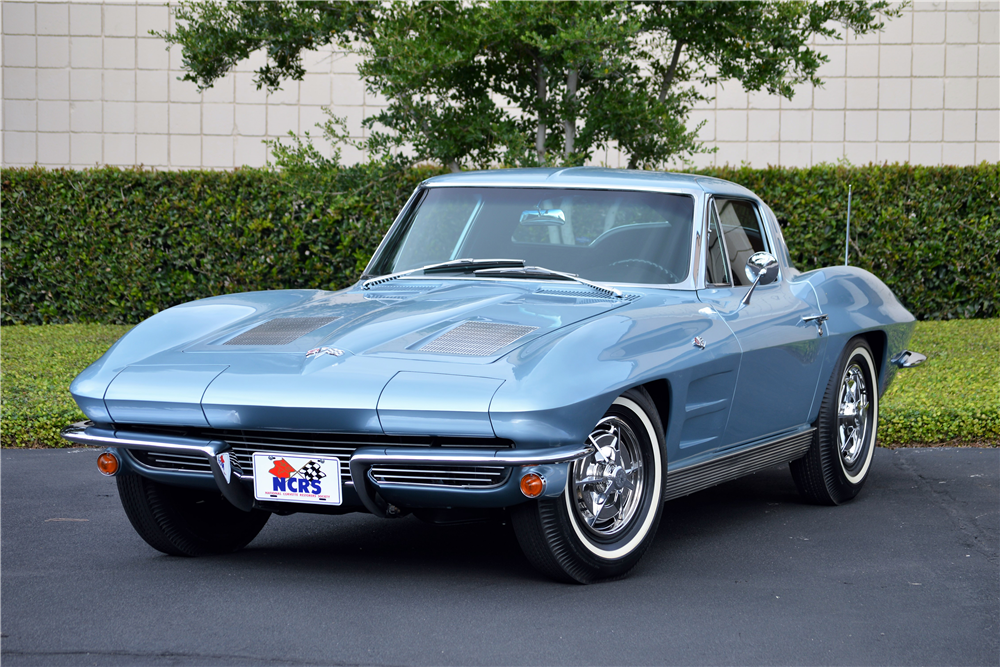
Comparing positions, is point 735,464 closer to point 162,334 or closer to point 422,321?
point 422,321

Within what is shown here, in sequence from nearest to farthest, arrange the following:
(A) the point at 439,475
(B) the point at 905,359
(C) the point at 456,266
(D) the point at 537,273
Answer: (A) the point at 439,475, (D) the point at 537,273, (C) the point at 456,266, (B) the point at 905,359

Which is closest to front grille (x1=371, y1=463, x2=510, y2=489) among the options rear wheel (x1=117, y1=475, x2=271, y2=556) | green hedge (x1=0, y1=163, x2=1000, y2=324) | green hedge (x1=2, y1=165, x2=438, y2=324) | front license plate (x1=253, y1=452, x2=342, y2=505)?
front license plate (x1=253, y1=452, x2=342, y2=505)

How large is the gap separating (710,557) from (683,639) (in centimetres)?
110

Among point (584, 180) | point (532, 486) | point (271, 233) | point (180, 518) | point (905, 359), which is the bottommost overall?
point (180, 518)

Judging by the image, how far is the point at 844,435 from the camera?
5.89 m

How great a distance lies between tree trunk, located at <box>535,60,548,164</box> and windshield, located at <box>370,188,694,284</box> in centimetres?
454

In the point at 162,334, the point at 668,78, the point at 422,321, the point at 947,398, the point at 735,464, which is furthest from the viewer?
the point at 668,78

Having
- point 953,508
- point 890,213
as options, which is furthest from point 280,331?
point 890,213

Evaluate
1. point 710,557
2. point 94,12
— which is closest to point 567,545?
point 710,557

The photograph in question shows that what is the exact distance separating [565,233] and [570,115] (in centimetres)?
476

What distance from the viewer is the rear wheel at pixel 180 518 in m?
4.40

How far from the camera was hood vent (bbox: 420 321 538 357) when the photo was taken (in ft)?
12.8

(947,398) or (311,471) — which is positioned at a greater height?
(311,471)

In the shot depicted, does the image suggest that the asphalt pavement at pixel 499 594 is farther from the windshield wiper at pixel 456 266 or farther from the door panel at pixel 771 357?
the windshield wiper at pixel 456 266
